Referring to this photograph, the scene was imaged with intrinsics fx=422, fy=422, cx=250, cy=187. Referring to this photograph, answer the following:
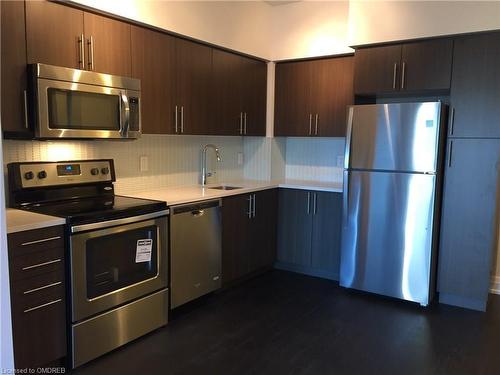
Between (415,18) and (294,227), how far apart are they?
2.08 m

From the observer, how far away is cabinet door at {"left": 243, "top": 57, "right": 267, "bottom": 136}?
13.3 ft

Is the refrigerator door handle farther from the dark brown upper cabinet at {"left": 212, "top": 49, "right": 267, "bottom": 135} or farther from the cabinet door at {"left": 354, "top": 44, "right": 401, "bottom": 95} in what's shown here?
the dark brown upper cabinet at {"left": 212, "top": 49, "right": 267, "bottom": 135}

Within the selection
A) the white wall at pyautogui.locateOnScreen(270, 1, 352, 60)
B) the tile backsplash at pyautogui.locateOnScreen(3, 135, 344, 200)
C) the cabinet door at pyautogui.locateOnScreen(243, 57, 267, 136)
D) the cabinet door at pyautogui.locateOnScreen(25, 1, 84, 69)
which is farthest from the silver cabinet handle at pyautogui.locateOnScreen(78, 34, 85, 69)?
the white wall at pyautogui.locateOnScreen(270, 1, 352, 60)

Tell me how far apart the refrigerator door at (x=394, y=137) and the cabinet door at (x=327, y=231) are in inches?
18.6

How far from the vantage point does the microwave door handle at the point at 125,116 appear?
277cm

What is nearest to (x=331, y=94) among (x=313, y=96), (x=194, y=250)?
(x=313, y=96)

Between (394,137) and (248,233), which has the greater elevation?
(394,137)

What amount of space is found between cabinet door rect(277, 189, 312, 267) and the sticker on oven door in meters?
1.71

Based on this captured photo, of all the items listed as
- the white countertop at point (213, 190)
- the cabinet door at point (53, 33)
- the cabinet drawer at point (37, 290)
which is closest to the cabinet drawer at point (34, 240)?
the cabinet drawer at point (37, 290)

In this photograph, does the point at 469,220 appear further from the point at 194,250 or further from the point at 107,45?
the point at 107,45

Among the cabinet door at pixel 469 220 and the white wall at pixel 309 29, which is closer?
the cabinet door at pixel 469 220

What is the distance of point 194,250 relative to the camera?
10.3ft

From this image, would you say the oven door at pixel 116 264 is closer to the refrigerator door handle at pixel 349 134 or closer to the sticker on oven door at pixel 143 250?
the sticker on oven door at pixel 143 250

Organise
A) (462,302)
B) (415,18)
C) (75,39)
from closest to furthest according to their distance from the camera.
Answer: (75,39) → (415,18) → (462,302)
